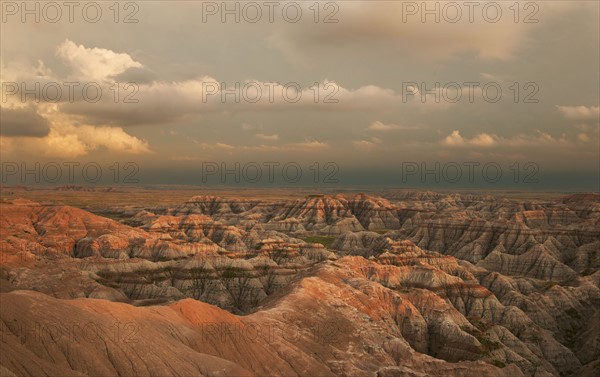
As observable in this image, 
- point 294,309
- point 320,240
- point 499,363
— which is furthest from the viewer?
point 320,240

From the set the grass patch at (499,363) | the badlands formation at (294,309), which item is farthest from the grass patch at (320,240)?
the grass patch at (499,363)

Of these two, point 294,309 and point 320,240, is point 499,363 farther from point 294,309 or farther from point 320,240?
point 320,240

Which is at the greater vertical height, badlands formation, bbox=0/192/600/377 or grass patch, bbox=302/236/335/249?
badlands formation, bbox=0/192/600/377

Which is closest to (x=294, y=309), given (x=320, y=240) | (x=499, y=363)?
(x=499, y=363)

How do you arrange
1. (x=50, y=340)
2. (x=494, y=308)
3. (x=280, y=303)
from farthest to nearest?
1. (x=494, y=308)
2. (x=280, y=303)
3. (x=50, y=340)

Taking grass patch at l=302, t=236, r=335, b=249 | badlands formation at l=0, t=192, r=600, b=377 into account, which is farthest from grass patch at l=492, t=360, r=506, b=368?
grass patch at l=302, t=236, r=335, b=249

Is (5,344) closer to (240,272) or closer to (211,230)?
(240,272)

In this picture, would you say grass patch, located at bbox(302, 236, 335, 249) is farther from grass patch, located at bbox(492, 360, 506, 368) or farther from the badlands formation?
grass patch, located at bbox(492, 360, 506, 368)

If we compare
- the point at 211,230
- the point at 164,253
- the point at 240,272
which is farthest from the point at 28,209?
the point at 240,272
